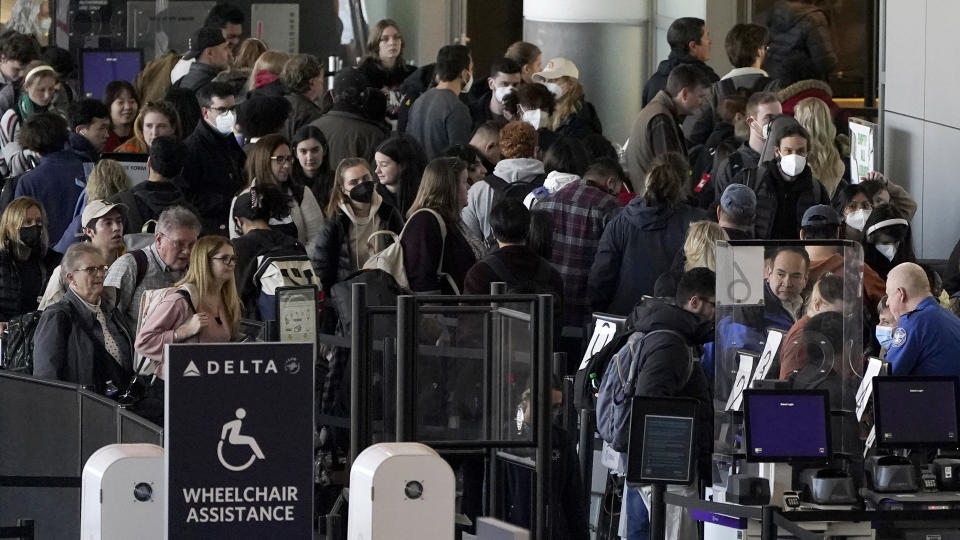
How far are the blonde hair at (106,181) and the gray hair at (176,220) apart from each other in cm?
153

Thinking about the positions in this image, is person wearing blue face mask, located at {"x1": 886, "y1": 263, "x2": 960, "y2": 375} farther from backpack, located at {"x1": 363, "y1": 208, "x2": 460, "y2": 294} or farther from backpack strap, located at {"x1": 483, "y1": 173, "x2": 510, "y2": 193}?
backpack strap, located at {"x1": 483, "y1": 173, "x2": 510, "y2": 193}

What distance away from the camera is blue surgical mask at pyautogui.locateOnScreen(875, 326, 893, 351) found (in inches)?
332

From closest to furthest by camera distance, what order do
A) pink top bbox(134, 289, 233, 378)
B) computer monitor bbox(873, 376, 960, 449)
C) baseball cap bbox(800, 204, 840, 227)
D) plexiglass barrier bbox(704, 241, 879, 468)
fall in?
1. plexiglass barrier bbox(704, 241, 879, 468)
2. computer monitor bbox(873, 376, 960, 449)
3. pink top bbox(134, 289, 233, 378)
4. baseball cap bbox(800, 204, 840, 227)

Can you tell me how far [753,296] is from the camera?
7328mm

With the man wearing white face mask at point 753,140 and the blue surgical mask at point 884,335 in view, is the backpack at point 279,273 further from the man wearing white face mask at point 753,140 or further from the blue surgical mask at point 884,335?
the man wearing white face mask at point 753,140

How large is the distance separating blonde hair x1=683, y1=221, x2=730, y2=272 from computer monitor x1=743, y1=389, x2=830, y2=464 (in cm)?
155

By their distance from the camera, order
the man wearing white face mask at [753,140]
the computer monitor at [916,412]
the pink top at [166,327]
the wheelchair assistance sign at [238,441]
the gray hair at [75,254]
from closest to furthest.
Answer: the wheelchair assistance sign at [238,441] < the computer monitor at [916,412] < the pink top at [166,327] < the gray hair at [75,254] < the man wearing white face mask at [753,140]

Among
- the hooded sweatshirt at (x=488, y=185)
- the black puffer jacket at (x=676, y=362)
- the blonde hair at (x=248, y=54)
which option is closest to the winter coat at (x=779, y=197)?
the hooded sweatshirt at (x=488, y=185)

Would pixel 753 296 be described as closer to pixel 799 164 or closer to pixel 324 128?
pixel 799 164

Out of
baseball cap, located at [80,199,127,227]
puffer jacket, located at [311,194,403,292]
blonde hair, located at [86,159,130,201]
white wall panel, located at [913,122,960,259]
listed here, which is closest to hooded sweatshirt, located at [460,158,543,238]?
puffer jacket, located at [311,194,403,292]

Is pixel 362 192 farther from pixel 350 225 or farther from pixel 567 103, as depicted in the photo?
pixel 567 103

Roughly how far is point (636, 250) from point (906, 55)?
3.83m

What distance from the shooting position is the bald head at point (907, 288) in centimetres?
812

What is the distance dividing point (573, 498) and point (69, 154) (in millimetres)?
4484
